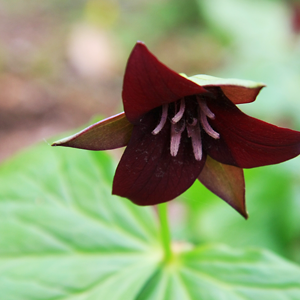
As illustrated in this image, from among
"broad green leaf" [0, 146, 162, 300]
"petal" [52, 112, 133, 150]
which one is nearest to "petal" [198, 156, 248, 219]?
"petal" [52, 112, 133, 150]

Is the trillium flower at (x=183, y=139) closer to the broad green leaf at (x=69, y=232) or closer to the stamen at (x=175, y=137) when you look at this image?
the stamen at (x=175, y=137)

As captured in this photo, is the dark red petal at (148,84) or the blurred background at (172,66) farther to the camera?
the blurred background at (172,66)

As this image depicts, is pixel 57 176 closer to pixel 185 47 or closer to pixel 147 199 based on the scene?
pixel 147 199

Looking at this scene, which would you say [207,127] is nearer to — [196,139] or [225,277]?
[196,139]

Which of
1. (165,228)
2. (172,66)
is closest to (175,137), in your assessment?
(165,228)

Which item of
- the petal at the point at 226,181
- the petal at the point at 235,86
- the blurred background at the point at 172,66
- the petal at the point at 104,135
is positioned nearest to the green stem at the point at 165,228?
the petal at the point at 226,181

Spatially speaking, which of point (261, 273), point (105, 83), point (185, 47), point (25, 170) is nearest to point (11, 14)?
point (105, 83)

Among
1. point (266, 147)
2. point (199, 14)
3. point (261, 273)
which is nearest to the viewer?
point (266, 147)
